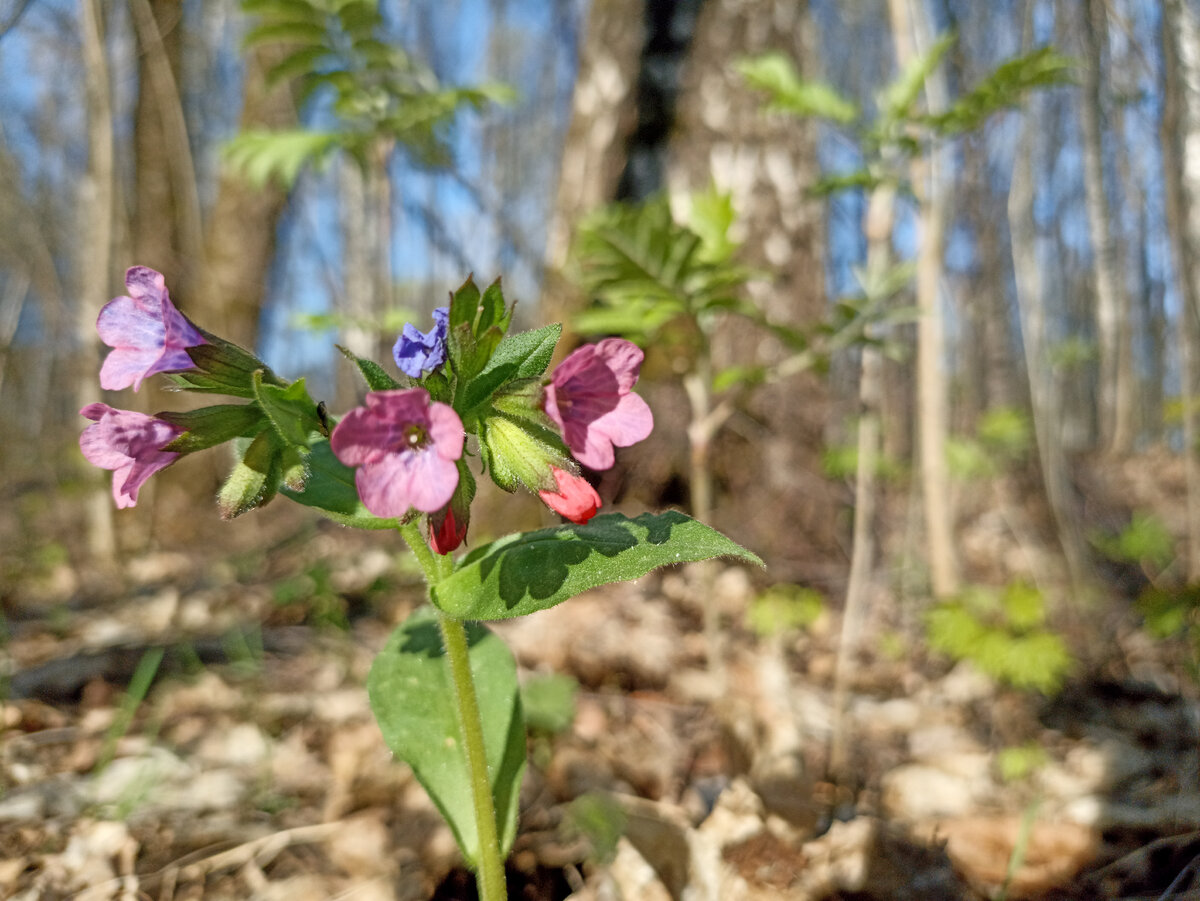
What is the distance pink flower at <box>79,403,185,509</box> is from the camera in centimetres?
91

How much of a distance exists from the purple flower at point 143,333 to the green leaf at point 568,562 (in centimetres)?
44

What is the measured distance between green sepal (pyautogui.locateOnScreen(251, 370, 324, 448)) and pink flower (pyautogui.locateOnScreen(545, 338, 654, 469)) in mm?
294

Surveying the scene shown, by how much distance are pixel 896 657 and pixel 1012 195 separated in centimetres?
249

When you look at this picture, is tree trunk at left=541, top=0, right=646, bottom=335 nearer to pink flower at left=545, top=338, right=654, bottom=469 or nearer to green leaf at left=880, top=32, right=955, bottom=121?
green leaf at left=880, top=32, right=955, bottom=121

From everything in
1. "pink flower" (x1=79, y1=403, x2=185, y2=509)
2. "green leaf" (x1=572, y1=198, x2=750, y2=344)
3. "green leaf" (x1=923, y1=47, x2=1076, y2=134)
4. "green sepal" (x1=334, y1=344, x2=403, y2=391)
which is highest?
"green leaf" (x1=923, y1=47, x2=1076, y2=134)

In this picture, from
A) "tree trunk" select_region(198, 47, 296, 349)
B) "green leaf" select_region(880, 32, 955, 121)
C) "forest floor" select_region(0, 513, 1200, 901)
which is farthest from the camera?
"tree trunk" select_region(198, 47, 296, 349)

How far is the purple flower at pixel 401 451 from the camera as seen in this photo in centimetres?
82

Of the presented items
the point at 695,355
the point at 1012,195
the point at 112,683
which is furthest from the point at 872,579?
the point at 112,683

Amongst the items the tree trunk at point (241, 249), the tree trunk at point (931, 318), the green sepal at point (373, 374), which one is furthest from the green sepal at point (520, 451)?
the tree trunk at point (241, 249)

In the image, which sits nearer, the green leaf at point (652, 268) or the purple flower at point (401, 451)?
the purple flower at point (401, 451)

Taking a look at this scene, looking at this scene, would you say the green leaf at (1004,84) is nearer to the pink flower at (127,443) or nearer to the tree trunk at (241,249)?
the pink flower at (127,443)

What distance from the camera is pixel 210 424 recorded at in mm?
943

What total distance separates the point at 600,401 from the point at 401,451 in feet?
0.85

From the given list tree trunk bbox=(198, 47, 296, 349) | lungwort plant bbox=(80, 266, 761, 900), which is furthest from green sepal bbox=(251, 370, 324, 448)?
tree trunk bbox=(198, 47, 296, 349)
